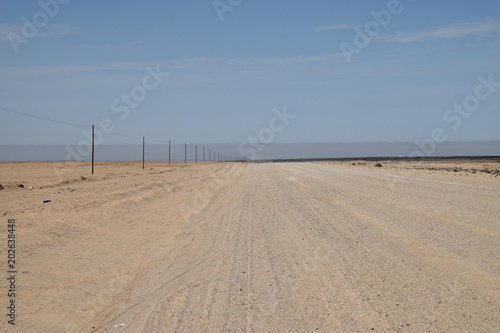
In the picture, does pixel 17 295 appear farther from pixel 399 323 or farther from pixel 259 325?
pixel 399 323

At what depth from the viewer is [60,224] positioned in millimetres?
12875

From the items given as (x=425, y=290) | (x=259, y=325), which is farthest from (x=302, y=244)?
(x=259, y=325)

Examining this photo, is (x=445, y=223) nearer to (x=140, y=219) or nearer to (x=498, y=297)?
(x=498, y=297)

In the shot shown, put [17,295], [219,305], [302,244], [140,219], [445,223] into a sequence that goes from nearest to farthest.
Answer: [219,305], [17,295], [302,244], [445,223], [140,219]

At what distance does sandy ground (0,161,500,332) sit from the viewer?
5961 mm

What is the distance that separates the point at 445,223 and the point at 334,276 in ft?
20.1

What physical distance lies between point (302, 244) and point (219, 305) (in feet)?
13.8

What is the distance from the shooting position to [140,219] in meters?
15.2

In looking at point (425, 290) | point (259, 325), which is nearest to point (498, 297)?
Result: point (425, 290)

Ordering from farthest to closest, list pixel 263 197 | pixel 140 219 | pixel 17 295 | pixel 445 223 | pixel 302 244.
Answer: pixel 263 197 < pixel 140 219 < pixel 445 223 < pixel 302 244 < pixel 17 295

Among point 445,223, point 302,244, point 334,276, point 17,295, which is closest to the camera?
point 17,295

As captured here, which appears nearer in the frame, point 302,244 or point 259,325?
point 259,325

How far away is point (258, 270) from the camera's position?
8.28 meters

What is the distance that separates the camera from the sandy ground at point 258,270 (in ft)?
19.6
